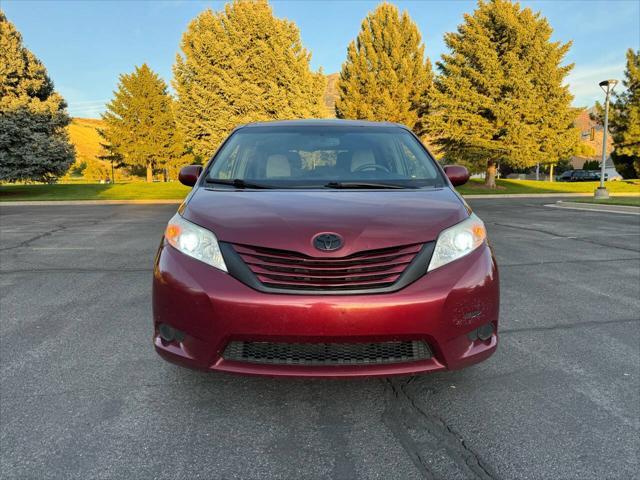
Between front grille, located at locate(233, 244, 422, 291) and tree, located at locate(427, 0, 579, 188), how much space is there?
31.6 meters

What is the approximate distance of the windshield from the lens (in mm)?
3207

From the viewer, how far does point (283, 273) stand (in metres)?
2.27

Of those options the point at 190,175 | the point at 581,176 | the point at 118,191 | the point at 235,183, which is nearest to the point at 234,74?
the point at 118,191

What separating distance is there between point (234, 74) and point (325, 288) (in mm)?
32986

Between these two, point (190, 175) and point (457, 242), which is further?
point (190, 175)

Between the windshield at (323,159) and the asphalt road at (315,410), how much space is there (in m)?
1.28

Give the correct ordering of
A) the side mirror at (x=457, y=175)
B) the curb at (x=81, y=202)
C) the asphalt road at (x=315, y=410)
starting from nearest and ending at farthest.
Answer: the asphalt road at (x=315, y=410)
the side mirror at (x=457, y=175)
the curb at (x=81, y=202)

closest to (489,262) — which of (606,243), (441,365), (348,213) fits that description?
(441,365)

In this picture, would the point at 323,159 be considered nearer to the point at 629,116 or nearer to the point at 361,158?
the point at 361,158

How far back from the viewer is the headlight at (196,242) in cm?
238

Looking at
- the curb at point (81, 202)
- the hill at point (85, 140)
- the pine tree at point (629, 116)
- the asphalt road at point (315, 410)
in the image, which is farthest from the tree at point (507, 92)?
the hill at point (85, 140)

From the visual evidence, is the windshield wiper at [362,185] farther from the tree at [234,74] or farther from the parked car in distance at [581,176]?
the parked car in distance at [581,176]

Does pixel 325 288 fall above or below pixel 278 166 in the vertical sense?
below

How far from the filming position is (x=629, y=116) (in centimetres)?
3906
